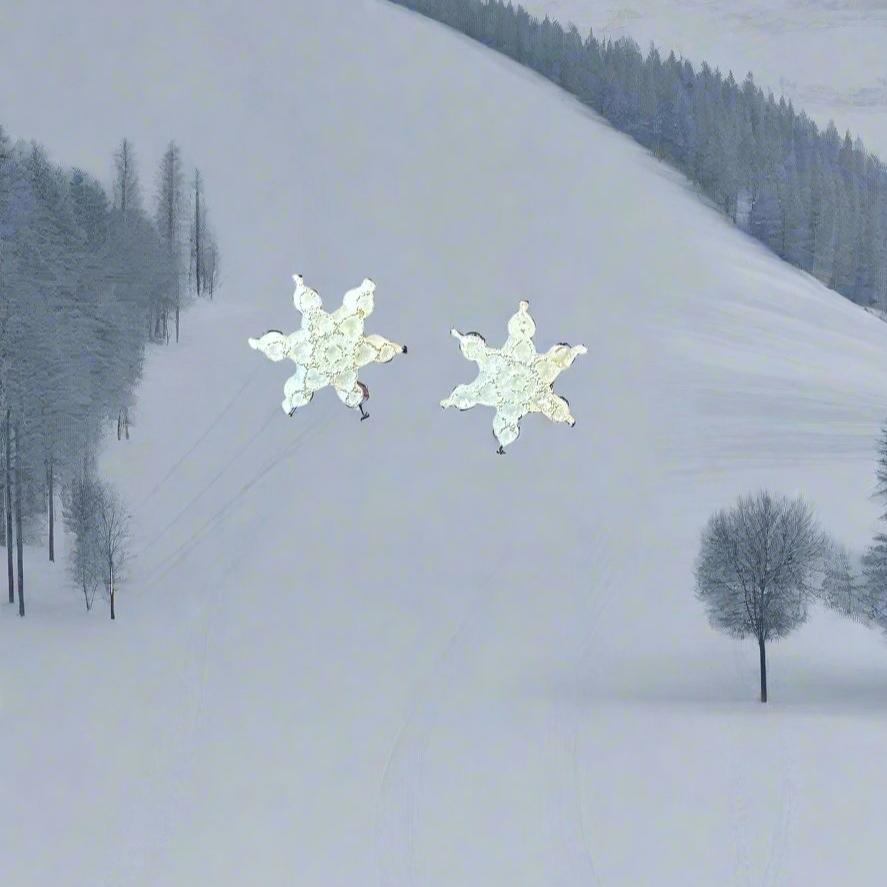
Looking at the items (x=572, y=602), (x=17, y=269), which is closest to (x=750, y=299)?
(x=572, y=602)

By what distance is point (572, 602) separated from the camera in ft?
107

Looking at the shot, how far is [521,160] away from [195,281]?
75.0 ft

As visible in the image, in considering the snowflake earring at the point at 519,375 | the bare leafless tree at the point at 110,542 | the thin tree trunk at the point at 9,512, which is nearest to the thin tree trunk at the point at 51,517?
the thin tree trunk at the point at 9,512

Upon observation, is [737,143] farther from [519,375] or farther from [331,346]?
[331,346]

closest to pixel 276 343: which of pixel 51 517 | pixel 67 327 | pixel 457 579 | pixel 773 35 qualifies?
pixel 457 579

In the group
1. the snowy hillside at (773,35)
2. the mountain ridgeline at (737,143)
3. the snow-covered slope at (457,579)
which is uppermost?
the snowy hillside at (773,35)

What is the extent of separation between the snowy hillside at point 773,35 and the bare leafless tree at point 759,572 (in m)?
102

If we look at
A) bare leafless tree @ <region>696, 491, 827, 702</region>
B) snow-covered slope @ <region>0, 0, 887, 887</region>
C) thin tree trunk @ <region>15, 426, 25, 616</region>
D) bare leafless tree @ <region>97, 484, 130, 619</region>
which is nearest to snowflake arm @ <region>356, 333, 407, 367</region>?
snow-covered slope @ <region>0, 0, 887, 887</region>

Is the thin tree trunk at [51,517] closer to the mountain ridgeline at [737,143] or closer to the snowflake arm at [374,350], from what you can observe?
the snowflake arm at [374,350]

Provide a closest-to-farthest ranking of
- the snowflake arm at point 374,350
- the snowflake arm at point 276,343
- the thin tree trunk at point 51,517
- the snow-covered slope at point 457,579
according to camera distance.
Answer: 1. the snowflake arm at point 374,350
2. the snowflake arm at point 276,343
3. the snow-covered slope at point 457,579
4. the thin tree trunk at point 51,517

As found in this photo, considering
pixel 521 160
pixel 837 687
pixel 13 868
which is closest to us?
pixel 13 868

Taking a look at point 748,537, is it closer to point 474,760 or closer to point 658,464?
point 474,760

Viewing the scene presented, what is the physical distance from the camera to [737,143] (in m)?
77.9

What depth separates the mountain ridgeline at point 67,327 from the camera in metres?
33.4
